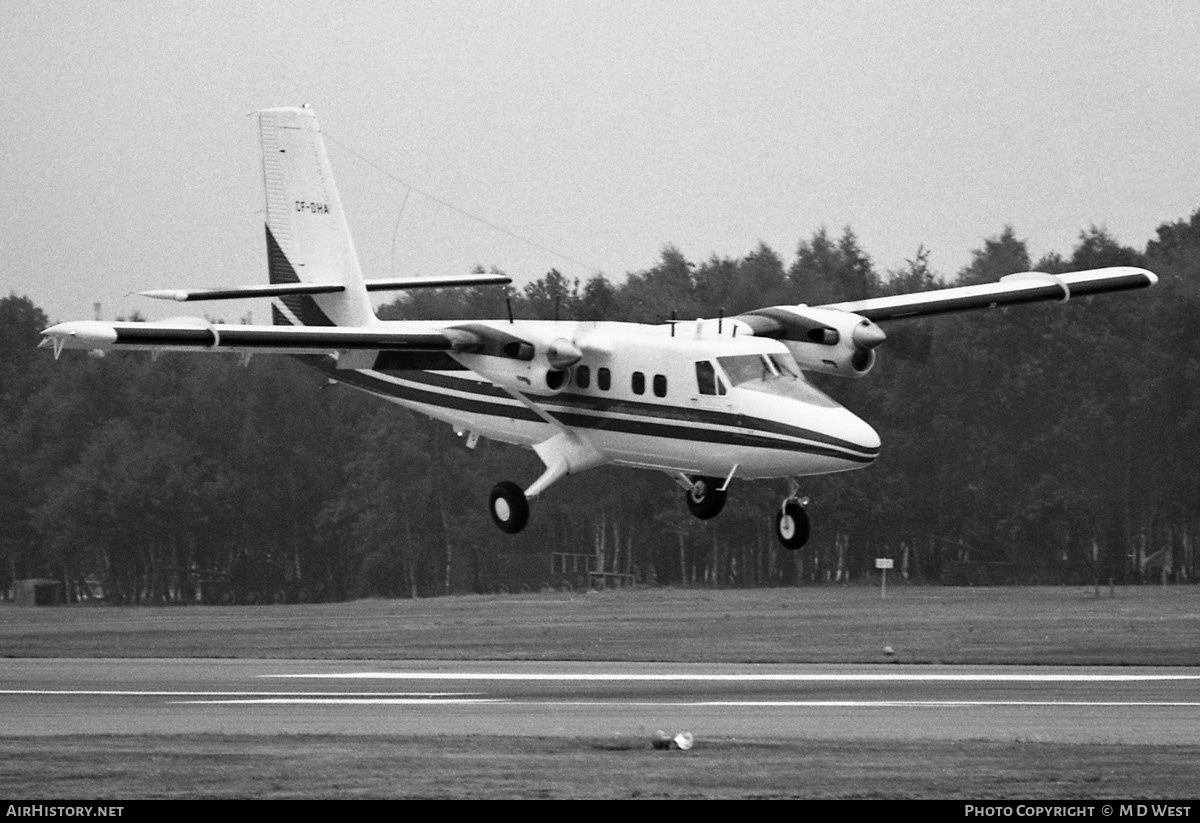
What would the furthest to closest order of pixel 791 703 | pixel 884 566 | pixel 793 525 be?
pixel 884 566 → pixel 791 703 → pixel 793 525

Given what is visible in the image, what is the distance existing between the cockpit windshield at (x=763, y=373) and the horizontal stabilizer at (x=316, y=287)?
625cm

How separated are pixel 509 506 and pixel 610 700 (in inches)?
155

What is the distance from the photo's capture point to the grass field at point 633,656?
22359 mm

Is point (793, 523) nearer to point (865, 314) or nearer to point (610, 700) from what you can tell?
point (610, 700)

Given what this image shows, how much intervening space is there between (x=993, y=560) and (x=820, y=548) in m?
8.44

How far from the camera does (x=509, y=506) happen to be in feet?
111

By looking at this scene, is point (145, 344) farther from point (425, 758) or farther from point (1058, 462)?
point (1058, 462)

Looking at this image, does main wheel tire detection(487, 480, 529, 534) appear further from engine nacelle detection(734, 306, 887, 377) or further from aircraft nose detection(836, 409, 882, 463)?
aircraft nose detection(836, 409, 882, 463)

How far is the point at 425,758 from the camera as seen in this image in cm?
2478

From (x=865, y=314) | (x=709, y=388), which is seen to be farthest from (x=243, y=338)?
(x=865, y=314)

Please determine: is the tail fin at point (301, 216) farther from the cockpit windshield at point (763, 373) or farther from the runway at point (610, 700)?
the cockpit windshield at point (763, 373)

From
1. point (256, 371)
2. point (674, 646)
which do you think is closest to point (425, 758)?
point (674, 646)

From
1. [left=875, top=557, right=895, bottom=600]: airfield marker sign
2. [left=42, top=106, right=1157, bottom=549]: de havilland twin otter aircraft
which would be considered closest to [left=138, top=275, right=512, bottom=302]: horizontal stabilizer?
[left=42, top=106, right=1157, bottom=549]: de havilland twin otter aircraft

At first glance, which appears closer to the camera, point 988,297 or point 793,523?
point 793,523
